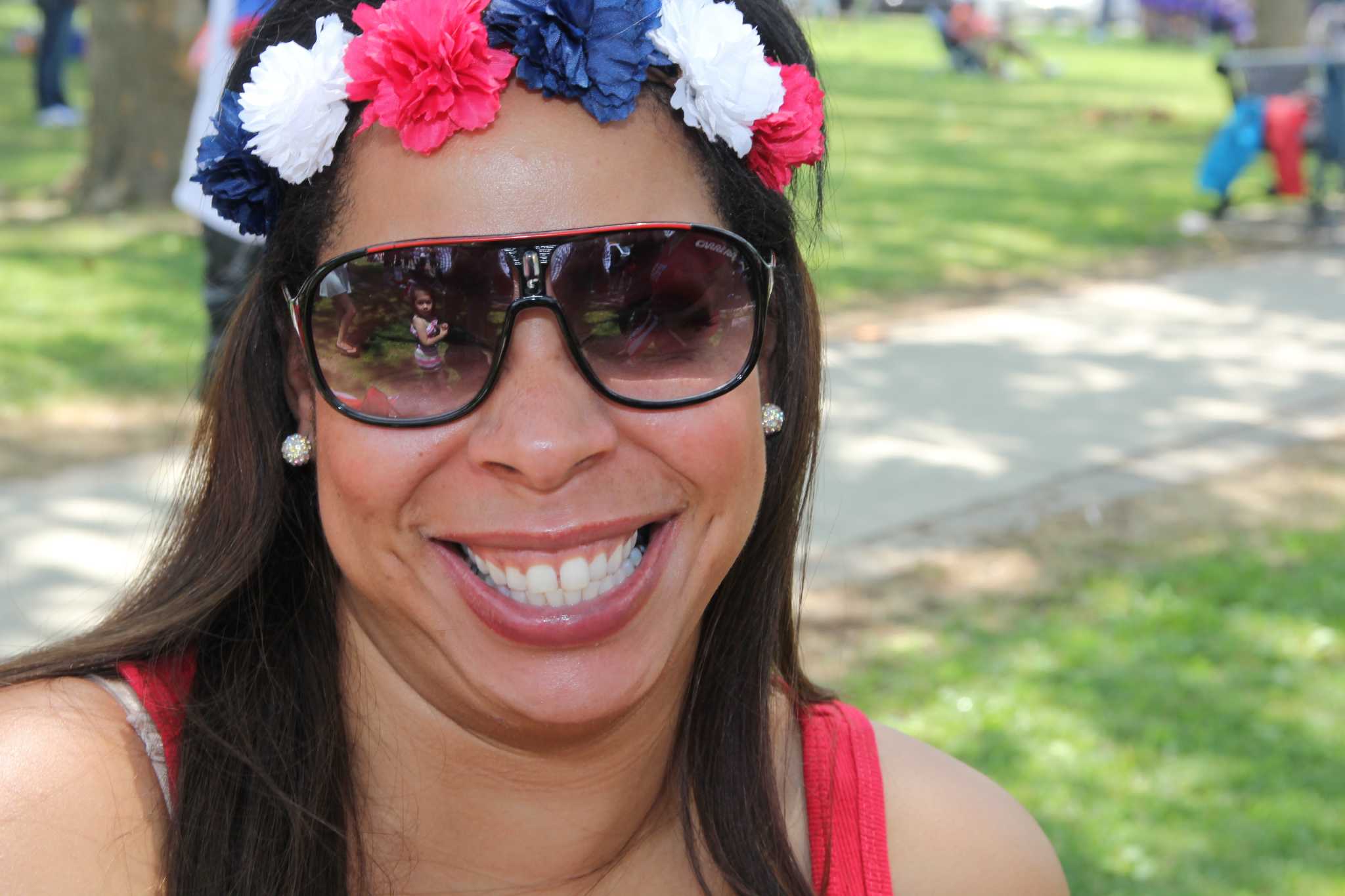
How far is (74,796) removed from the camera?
1.60 metres

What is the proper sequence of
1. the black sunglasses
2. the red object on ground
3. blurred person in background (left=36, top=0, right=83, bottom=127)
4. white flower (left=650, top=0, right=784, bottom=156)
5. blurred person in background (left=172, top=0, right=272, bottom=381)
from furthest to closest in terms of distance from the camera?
blurred person in background (left=36, top=0, right=83, bottom=127)
the red object on ground
blurred person in background (left=172, top=0, right=272, bottom=381)
white flower (left=650, top=0, right=784, bottom=156)
the black sunglasses

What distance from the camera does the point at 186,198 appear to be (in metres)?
4.82

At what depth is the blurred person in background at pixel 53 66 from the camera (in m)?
15.4

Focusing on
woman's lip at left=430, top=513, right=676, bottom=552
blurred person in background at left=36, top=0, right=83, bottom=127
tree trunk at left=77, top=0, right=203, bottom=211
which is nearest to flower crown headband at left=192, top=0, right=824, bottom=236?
woman's lip at left=430, top=513, right=676, bottom=552

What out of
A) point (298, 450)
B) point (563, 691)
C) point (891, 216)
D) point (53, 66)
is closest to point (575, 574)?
point (563, 691)

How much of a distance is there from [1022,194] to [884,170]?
5.15ft

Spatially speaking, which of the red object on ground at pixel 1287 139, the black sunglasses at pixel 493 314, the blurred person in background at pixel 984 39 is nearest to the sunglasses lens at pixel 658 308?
the black sunglasses at pixel 493 314

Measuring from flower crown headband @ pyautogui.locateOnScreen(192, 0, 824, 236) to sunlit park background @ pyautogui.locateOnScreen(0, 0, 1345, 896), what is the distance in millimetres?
519

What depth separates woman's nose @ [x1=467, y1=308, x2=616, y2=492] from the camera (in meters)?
1.63

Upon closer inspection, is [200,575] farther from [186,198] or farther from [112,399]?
[112,399]

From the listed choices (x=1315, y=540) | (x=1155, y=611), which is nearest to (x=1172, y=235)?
(x=1315, y=540)

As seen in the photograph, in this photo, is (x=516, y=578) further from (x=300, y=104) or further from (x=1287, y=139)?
(x=1287, y=139)

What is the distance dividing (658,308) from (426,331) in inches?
10.7

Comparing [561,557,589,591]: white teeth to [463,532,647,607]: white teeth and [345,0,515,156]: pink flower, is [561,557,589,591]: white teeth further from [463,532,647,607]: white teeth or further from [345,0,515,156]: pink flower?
[345,0,515,156]: pink flower
